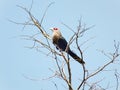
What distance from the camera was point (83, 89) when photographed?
6.41m

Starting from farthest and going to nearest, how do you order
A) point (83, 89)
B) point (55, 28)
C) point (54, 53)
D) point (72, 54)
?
point (55, 28)
point (72, 54)
point (54, 53)
point (83, 89)

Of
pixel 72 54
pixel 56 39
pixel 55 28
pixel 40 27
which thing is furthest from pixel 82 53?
pixel 55 28

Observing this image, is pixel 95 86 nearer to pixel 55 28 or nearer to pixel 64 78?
pixel 64 78

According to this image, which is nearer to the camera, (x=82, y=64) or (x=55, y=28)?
(x=82, y=64)

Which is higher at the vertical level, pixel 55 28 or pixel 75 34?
pixel 75 34

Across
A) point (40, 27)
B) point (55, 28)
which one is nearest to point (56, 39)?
point (55, 28)

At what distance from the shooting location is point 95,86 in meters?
6.52

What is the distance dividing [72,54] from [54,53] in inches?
57.0

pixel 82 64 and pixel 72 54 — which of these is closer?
pixel 82 64

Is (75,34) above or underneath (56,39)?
above

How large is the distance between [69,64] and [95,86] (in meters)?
0.62

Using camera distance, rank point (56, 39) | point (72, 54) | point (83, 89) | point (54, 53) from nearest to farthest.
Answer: point (83, 89) < point (54, 53) < point (72, 54) < point (56, 39)

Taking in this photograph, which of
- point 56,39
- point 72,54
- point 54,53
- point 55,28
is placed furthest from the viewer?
point 55,28

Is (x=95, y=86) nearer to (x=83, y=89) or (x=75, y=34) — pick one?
(x=83, y=89)
